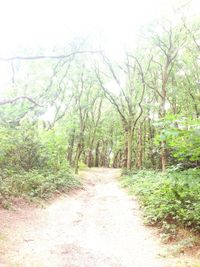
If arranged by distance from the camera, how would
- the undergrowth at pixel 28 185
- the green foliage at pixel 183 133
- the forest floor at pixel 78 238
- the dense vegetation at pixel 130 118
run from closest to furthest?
the green foliage at pixel 183 133, the forest floor at pixel 78 238, the dense vegetation at pixel 130 118, the undergrowth at pixel 28 185

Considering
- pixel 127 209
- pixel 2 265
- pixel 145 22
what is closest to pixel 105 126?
pixel 145 22

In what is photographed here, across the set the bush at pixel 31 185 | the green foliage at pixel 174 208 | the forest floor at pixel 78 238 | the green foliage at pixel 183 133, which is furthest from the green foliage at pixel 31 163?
the green foliage at pixel 183 133

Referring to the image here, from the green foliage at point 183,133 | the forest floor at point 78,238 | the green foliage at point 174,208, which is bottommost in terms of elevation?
the forest floor at point 78,238

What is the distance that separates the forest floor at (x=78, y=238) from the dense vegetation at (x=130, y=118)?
84 centimetres

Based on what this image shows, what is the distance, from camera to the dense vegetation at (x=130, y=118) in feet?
22.4

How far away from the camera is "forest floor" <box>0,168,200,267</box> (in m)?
5.89

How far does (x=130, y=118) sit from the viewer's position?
2225 cm

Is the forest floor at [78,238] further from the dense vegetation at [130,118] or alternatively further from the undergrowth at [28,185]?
the dense vegetation at [130,118]

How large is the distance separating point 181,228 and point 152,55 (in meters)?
14.7

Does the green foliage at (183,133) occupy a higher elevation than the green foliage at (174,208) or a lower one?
higher

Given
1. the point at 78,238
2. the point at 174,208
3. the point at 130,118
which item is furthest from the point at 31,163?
the point at 130,118

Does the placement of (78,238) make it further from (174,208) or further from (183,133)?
(183,133)

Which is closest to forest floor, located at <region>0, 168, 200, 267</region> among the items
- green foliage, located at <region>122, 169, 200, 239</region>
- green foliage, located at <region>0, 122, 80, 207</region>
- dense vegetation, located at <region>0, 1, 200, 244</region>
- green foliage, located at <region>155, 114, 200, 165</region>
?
green foliage, located at <region>122, 169, 200, 239</region>

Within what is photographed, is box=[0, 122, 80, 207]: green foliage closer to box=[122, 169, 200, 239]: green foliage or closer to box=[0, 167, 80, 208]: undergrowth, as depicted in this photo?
box=[0, 167, 80, 208]: undergrowth
